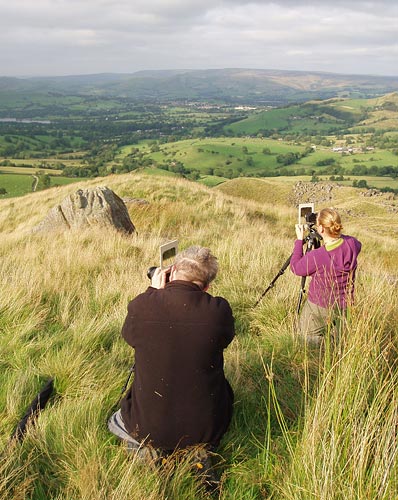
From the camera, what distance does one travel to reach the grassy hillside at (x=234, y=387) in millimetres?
1876

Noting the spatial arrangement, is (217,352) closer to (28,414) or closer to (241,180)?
(28,414)

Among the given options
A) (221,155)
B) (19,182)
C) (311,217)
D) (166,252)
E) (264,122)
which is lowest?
(19,182)

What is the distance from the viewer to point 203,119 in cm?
17638

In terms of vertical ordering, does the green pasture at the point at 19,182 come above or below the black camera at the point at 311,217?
below

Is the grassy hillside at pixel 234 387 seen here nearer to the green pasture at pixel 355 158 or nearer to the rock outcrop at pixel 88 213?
the rock outcrop at pixel 88 213

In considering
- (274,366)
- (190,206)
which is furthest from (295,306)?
(190,206)

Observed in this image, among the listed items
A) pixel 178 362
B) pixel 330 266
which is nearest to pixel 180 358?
pixel 178 362

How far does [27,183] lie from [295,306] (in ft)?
190

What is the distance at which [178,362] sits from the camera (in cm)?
214

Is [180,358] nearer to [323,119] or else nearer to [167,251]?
[167,251]

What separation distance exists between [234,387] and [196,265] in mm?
1170

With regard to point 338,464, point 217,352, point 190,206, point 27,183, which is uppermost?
point 217,352

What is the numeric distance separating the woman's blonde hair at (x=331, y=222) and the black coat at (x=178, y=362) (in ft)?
6.44

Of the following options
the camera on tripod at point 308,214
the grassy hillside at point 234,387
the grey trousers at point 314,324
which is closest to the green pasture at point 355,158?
the camera on tripod at point 308,214
